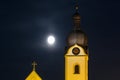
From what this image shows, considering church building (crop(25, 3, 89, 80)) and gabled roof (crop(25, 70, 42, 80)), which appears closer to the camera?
gabled roof (crop(25, 70, 42, 80))

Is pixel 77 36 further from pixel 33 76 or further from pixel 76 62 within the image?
pixel 33 76

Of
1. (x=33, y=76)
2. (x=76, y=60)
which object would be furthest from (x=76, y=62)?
(x=33, y=76)

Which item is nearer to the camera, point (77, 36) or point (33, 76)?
point (33, 76)

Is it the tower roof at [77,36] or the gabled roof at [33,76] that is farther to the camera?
the tower roof at [77,36]

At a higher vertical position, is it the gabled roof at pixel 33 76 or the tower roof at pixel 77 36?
the tower roof at pixel 77 36

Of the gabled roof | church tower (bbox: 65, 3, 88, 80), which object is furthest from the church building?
the gabled roof

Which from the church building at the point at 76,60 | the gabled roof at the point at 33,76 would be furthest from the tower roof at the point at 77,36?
the gabled roof at the point at 33,76

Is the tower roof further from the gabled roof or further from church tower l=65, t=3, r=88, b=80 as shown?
the gabled roof

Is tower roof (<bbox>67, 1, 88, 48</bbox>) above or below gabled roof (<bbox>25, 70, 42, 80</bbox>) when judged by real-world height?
above

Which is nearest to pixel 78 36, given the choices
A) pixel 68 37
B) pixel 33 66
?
pixel 68 37

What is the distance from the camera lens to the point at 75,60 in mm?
82625

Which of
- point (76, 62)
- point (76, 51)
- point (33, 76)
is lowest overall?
point (33, 76)

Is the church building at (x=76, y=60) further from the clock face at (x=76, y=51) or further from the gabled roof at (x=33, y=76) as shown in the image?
the gabled roof at (x=33, y=76)

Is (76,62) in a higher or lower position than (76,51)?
lower
